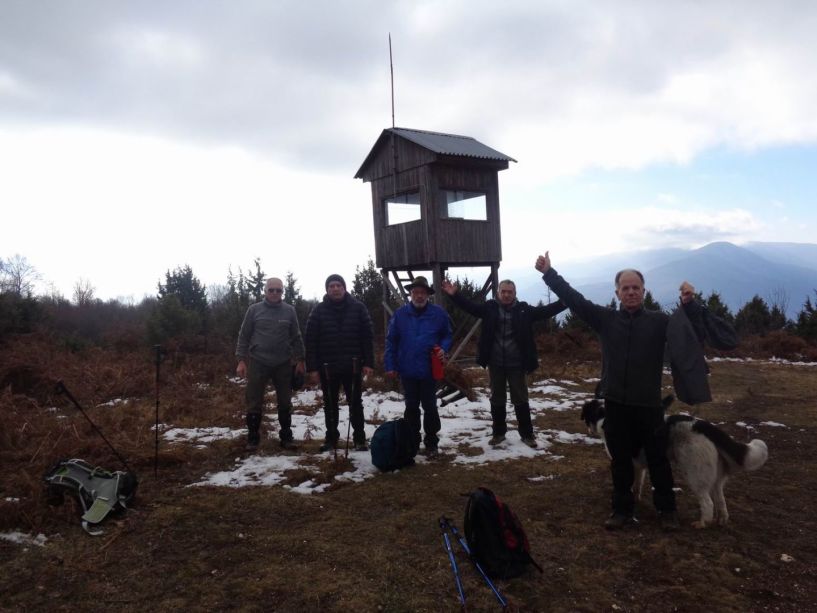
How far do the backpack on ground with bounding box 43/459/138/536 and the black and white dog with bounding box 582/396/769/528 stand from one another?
5.02 metres

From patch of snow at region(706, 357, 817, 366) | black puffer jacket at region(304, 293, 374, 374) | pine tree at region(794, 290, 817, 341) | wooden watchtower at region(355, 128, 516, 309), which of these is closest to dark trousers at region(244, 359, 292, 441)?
black puffer jacket at region(304, 293, 374, 374)

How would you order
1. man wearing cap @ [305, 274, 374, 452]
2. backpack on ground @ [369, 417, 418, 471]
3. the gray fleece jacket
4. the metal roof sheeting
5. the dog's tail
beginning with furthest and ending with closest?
the metal roof sheeting < the gray fleece jacket < man wearing cap @ [305, 274, 374, 452] < backpack on ground @ [369, 417, 418, 471] < the dog's tail

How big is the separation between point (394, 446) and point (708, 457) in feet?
Result: 10.6

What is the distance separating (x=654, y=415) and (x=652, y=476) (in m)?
0.55

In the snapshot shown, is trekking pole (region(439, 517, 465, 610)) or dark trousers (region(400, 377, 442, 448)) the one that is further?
dark trousers (region(400, 377, 442, 448))

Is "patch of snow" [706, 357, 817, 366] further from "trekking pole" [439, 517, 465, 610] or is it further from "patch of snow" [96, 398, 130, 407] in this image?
"patch of snow" [96, 398, 130, 407]

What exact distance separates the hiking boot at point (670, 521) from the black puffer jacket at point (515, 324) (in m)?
2.50

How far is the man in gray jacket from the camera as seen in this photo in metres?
6.84

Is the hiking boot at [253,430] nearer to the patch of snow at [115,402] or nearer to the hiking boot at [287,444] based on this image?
the hiking boot at [287,444]

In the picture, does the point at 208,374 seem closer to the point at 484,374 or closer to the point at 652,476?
the point at 484,374

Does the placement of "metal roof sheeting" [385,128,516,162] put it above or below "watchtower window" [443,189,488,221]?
above

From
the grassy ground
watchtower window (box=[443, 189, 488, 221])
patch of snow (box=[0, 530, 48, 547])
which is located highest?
watchtower window (box=[443, 189, 488, 221])

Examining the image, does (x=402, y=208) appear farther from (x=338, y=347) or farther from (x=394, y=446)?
(x=394, y=446)

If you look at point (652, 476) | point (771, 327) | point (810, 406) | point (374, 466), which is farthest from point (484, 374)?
point (771, 327)
